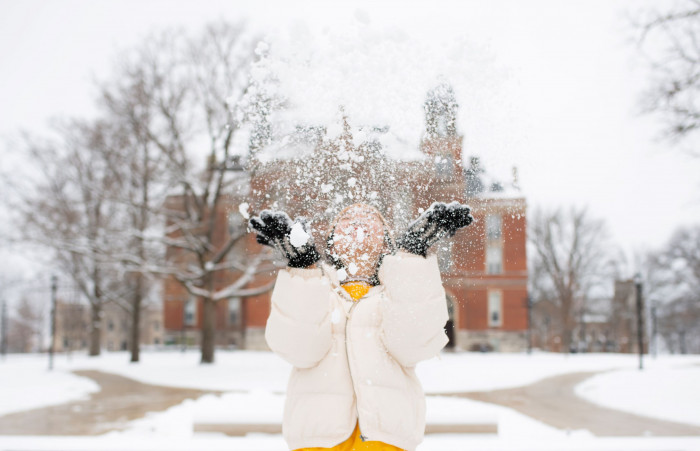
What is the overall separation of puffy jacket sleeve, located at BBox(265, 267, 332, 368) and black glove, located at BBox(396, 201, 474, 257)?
321mm

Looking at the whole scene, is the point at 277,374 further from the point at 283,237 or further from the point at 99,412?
the point at 283,237

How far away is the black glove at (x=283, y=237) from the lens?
1752 millimetres

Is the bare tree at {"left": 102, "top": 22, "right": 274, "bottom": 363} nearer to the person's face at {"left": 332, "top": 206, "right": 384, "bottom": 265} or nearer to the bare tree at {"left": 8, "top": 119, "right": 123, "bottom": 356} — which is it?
the bare tree at {"left": 8, "top": 119, "right": 123, "bottom": 356}

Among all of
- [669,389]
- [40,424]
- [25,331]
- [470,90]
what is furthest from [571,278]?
[25,331]

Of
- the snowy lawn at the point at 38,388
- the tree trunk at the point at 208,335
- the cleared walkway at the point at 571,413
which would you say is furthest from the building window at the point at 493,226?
the tree trunk at the point at 208,335

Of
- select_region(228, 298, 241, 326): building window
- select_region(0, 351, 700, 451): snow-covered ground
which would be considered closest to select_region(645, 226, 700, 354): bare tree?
select_region(0, 351, 700, 451): snow-covered ground

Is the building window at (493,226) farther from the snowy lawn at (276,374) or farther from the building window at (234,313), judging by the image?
the building window at (234,313)

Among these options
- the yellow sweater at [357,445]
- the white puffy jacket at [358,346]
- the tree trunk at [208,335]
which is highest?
the white puffy jacket at [358,346]

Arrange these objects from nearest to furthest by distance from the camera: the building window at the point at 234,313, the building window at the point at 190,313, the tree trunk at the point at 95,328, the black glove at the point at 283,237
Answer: the black glove at the point at 283,237 → the tree trunk at the point at 95,328 → the building window at the point at 190,313 → the building window at the point at 234,313

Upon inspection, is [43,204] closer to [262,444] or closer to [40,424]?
[40,424]

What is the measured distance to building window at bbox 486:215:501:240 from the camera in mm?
2398

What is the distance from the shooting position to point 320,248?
228cm

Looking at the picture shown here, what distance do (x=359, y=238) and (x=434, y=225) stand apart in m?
0.40

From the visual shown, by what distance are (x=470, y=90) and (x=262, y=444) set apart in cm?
485
